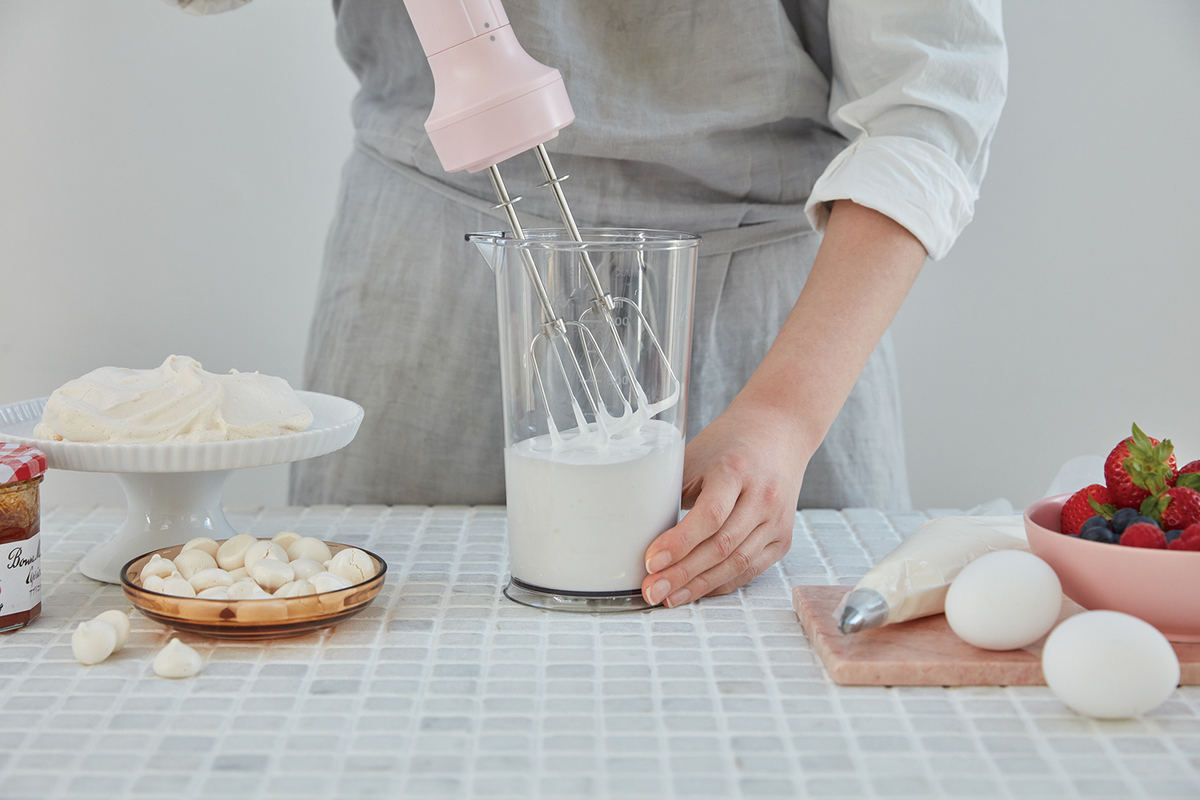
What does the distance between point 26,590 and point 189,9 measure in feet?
1.89

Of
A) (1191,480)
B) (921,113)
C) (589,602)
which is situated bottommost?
(589,602)

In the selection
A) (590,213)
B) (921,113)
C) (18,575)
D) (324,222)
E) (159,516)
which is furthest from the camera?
(324,222)

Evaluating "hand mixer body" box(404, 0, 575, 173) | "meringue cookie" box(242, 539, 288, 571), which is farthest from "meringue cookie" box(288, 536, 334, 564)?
"hand mixer body" box(404, 0, 575, 173)

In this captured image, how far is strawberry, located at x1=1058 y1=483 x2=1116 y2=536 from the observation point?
1.98ft

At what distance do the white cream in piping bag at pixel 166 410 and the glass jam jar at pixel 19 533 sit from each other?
0.15 feet

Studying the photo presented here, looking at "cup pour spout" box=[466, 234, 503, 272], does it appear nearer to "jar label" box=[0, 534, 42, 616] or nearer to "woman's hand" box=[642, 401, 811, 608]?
"woman's hand" box=[642, 401, 811, 608]

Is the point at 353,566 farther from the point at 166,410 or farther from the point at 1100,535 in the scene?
the point at 1100,535

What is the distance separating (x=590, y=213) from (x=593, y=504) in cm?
39

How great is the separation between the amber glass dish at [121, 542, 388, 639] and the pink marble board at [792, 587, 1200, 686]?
25cm

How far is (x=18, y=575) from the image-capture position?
62 cm

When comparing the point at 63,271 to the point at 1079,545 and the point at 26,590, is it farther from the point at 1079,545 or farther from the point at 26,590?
the point at 1079,545

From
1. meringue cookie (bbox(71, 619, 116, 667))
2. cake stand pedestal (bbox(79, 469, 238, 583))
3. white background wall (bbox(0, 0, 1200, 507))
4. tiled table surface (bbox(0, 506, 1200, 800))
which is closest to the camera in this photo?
tiled table surface (bbox(0, 506, 1200, 800))

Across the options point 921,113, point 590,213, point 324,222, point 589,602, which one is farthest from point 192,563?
point 324,222

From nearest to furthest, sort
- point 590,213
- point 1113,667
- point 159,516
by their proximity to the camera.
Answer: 1. point 1113,667
2. point 159,516
3. point 590,213
